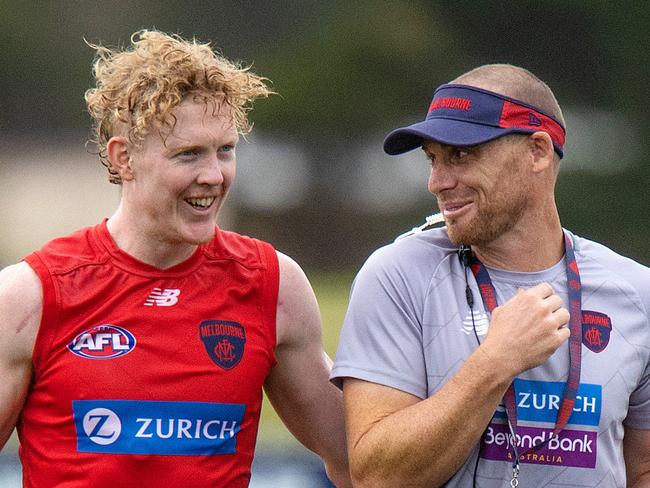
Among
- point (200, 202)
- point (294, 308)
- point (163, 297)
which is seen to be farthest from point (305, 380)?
point (200, 202)

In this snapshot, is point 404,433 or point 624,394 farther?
point 624,394

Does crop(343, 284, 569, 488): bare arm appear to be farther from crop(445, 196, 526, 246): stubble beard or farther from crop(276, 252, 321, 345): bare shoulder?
crop(276, 252, 321, 345): bare shoulder

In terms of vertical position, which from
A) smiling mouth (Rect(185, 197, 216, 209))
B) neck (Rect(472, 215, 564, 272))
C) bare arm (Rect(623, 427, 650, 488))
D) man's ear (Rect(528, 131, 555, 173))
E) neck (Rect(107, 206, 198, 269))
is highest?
man's ear (Rect(528, 131, 555, 173))

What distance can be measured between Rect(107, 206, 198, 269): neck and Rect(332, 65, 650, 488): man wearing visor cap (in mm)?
439

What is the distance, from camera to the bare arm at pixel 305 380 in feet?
9.21

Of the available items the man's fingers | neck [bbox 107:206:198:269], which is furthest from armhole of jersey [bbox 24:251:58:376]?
the man's fingers

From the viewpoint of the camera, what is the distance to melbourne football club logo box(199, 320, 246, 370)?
2668 millimetres

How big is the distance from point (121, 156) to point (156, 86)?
199 mm

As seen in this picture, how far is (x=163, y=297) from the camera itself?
2.68 meters

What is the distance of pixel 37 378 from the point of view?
8.57 feet

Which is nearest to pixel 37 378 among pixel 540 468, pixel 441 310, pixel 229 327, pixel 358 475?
pixel 229 327

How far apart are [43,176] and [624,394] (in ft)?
9.69

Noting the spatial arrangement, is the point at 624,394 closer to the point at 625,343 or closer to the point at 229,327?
the point at 625,343

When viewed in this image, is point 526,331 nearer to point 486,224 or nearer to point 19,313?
point 486,224
